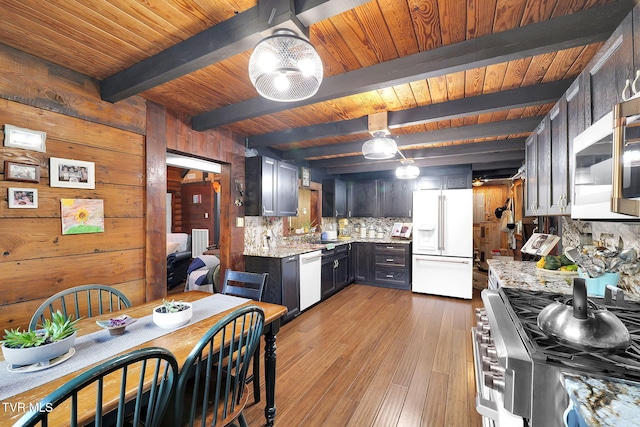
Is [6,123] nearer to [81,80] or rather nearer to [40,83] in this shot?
[40,83]

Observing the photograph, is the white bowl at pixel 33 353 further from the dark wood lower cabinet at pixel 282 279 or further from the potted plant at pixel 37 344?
the dark wood lower cabinet at pixel 282 279

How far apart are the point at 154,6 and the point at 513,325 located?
2226 mm

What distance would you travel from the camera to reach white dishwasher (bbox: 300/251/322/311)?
143 inches

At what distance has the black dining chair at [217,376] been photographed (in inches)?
40.2

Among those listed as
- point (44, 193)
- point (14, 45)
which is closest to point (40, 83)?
point (14, 45)

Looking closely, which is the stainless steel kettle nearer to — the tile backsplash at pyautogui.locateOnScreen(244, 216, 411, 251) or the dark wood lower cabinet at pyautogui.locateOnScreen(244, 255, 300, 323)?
the dark wood lower cabinet at pyautogui.locateOnScreen(244, 255, 300, 323)

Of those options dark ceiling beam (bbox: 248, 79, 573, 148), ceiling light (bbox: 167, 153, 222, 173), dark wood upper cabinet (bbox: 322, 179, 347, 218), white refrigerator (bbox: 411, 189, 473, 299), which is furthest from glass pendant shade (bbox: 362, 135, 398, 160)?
dark wood upper cabinet (bbox: 322, 179, 347, 218)

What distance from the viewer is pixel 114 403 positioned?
2.81 feet

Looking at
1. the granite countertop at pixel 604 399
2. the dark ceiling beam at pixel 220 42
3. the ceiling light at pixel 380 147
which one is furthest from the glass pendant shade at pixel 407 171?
the granite countertop at pixel 604 399

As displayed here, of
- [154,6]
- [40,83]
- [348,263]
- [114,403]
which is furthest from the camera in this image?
[348,263]

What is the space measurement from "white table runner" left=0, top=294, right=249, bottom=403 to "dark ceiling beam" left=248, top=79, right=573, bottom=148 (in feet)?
7.04

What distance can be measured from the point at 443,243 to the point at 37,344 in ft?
15.2

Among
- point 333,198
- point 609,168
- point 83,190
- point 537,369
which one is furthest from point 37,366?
point 333,198

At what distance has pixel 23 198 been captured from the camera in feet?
5.65
